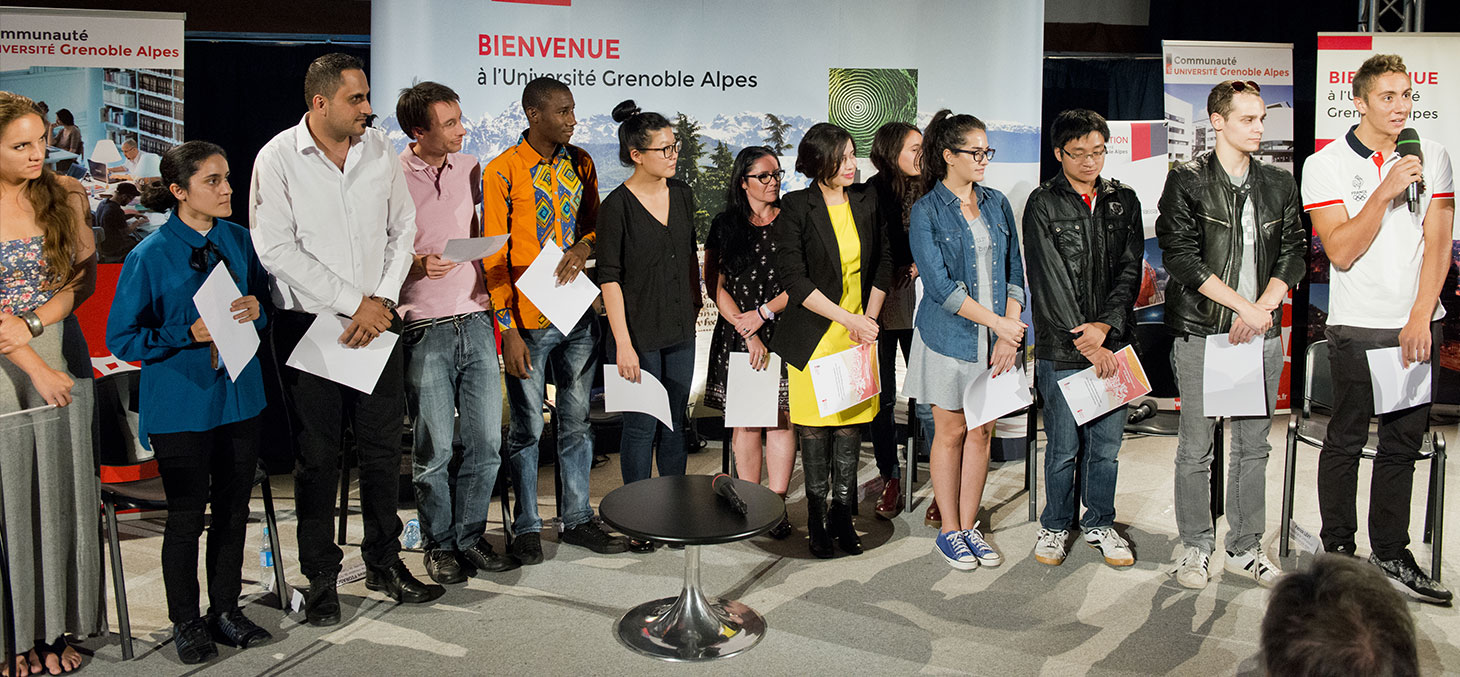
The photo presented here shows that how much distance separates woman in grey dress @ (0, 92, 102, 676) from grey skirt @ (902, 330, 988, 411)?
2500 millimetres

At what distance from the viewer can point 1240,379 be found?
3516 mm

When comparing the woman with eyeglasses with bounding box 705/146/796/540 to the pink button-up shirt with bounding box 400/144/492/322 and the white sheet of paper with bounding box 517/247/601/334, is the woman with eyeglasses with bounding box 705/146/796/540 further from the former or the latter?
the pink button-up shirt with bounding box 400/144/492/322

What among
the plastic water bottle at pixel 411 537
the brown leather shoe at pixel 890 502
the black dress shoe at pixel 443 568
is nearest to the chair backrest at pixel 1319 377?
the brown leather shoe at pixel 890 502

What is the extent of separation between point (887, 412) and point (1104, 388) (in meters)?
1.05

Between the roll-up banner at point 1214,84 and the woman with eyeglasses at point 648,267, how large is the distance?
3.30m

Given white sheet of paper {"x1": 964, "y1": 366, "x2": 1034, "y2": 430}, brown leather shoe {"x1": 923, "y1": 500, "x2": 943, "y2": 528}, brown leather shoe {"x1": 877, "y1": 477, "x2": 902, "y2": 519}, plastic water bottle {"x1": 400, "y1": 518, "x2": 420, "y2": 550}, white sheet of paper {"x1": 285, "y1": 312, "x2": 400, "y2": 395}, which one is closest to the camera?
white sheet of paper {"x1": 285, "y1": 312, "x2": 400, "y2": 395}

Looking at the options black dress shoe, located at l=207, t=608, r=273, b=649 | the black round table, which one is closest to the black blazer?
the black round table

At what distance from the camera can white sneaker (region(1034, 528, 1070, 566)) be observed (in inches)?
150

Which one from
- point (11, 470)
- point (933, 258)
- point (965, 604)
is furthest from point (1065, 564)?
point (11, 470)

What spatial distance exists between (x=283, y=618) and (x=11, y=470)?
0.87 m

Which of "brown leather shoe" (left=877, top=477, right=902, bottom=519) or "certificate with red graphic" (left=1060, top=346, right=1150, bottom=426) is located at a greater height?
"certificate with red graphic" (left=1060, top=346, right=1150, bottom=426)

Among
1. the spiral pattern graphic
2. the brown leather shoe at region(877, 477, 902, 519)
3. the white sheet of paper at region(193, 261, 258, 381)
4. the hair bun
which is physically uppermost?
the spiral pattern graphic

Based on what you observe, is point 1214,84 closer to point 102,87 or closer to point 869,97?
point 869,97

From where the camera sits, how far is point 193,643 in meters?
3.01
